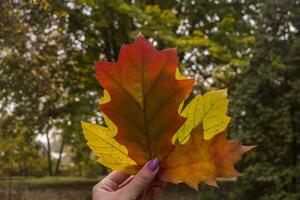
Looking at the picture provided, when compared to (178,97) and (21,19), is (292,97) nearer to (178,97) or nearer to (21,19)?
(21,19)

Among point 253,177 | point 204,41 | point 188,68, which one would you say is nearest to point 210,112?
point 253,177

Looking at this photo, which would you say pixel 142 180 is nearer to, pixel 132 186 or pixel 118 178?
pixel 132 186

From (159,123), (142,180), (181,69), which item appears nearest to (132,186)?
(142,180)

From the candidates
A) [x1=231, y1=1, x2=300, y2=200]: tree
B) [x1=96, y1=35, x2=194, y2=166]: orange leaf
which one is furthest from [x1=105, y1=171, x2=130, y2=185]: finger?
[x1=231, y1=1, x2=300, y2=200]: tree

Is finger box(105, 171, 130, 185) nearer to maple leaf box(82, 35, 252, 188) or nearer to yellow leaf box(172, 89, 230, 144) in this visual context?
maple leaf box(82, 35, 252, 188)

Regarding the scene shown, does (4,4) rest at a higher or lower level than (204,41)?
higher
